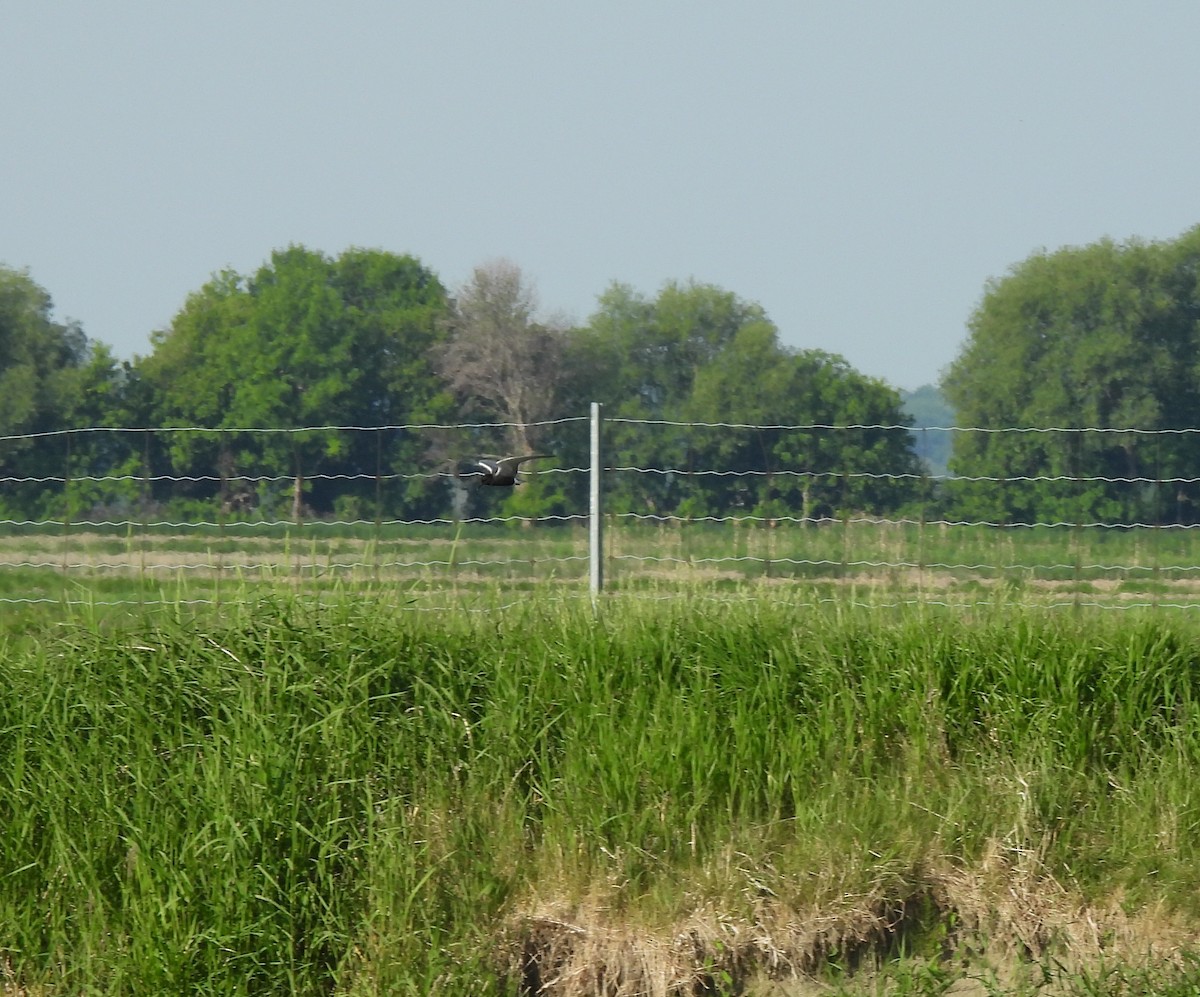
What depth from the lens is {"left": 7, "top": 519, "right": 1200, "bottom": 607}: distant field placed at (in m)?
6.18

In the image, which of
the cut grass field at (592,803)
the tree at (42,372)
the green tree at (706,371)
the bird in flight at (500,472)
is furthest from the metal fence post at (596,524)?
the tree at (42,372)

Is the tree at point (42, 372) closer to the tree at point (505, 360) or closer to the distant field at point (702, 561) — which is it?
the tree at point (505, 360)

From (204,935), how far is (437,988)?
2.12 feet

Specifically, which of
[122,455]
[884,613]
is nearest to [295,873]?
[884,613]

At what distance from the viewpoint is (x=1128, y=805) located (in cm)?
487

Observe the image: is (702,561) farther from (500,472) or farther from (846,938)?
(846,938)

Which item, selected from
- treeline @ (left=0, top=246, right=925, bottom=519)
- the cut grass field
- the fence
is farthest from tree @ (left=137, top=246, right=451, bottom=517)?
the cut grass field

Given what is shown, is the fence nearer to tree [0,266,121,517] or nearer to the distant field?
the distant field

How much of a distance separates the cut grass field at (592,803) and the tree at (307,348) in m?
49.9

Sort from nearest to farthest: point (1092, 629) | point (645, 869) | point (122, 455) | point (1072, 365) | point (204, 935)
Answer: point (204, 935) → point (645, 869) → point (1092, 629) → point (122, 455) → point (1072, 365)

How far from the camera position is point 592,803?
469 cm

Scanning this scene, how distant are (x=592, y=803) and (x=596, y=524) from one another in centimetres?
226

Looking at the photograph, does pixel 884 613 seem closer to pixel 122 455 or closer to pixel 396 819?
pixel 396 819

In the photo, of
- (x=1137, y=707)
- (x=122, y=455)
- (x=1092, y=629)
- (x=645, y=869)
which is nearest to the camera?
(x=645, y=869)
